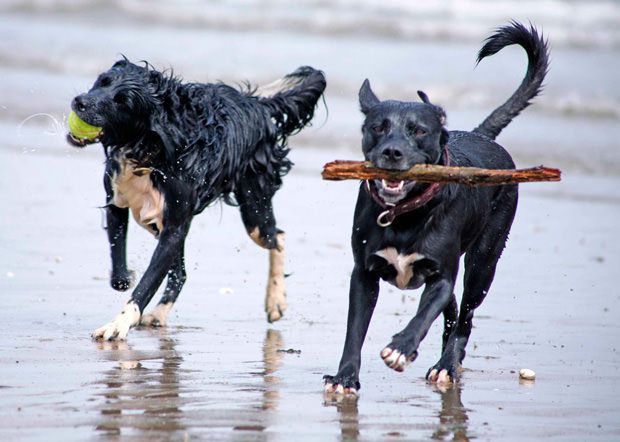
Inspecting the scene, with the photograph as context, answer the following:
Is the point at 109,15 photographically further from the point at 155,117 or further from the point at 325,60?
the point at 155,117

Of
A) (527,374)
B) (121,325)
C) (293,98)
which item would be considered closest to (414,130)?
(527,374)

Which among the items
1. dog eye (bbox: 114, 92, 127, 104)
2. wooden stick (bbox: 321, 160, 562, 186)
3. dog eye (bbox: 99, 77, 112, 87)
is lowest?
wooden stick (bbox: 321, 160, 562, 186)

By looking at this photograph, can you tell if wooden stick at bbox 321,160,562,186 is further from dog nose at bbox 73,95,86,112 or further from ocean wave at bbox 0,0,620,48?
ocean wave at bbox 0,0,620,48

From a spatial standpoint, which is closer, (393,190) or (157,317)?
(393,190)

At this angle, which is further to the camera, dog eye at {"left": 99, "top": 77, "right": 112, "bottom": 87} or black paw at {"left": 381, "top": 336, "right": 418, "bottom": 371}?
dog eye at {"left": 99, "top": 77, "right": 112, "bottom": 87}

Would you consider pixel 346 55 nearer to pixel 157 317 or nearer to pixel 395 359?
pixel 157 317

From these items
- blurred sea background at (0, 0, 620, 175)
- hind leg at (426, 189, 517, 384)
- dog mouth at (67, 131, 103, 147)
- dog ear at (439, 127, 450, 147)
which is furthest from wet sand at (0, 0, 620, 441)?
dog ear at (439, 127, 450, 147)

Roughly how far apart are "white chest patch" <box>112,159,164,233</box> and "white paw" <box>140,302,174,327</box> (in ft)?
1.53

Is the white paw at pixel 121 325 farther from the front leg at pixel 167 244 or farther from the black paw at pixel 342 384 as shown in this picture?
Answer: the black paw at pixel 342 384

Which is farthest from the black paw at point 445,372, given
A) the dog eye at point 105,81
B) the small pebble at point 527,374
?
the dog eye at point 105,81

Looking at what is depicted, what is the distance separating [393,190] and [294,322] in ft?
6.44

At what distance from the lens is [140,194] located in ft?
21.5

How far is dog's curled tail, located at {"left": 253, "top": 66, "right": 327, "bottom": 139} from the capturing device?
25.0ft

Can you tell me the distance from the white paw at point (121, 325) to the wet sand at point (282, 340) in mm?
70
